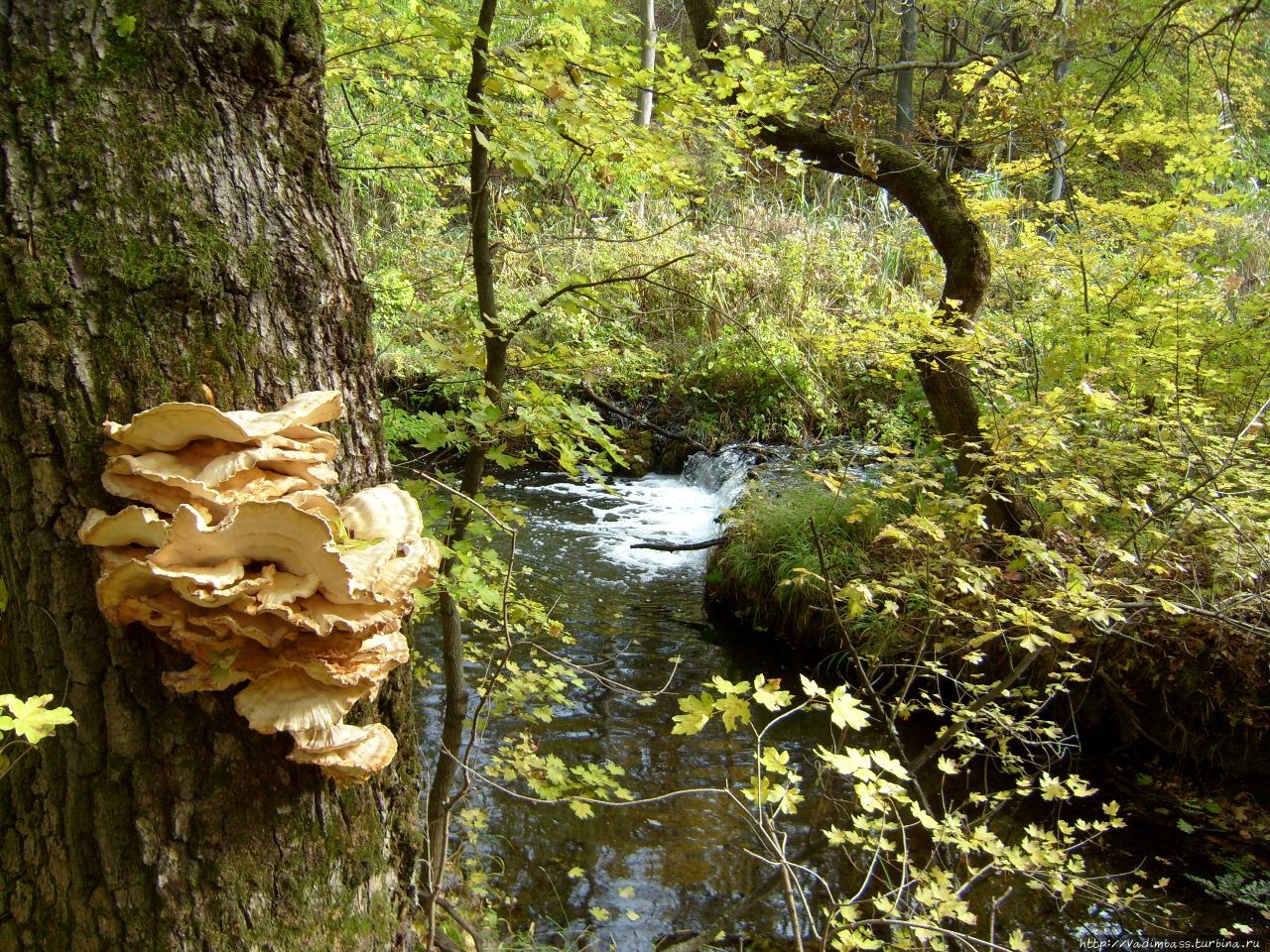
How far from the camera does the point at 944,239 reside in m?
5.10

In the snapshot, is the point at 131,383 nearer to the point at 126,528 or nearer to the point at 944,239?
the point at 126,528

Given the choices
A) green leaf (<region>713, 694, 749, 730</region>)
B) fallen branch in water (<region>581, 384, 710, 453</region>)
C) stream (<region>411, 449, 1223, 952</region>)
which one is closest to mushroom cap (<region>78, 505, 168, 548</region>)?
green leaf (<region>713, 694, 749, 730</region>)

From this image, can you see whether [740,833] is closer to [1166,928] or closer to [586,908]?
[586,908]

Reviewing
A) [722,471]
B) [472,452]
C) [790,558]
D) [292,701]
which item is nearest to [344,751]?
[292,701]

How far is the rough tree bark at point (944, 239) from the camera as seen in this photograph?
4.91 metres

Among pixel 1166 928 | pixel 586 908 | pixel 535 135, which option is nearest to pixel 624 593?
pixel 586 908

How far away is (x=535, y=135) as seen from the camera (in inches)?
104

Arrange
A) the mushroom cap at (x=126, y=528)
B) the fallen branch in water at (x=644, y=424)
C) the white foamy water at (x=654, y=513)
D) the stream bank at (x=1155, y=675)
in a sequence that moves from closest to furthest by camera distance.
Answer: the mushroom cap at (x=126, y=528) → the stream bank at (x=1155, y=675) → the white foamy water at (x=654, y=513) → the fallen branch in water at (x=644, y=424)

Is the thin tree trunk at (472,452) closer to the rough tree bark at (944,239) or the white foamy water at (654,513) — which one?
the rough tree bark at (944,239)

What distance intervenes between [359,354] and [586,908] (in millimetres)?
2876

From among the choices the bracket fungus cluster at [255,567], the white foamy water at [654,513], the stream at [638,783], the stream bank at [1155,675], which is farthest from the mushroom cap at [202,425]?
the white foamy water at [654,513]

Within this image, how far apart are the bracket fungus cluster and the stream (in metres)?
1.60

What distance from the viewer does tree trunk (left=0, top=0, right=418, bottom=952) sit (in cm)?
112

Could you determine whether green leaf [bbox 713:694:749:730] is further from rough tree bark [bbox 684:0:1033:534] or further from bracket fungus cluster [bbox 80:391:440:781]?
rough tree bark [bbox 684:0:1033:534]
